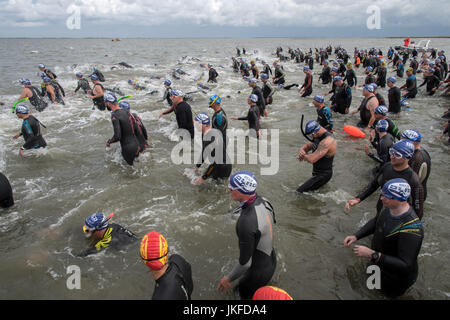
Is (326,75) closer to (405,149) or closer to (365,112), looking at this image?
(365,112)

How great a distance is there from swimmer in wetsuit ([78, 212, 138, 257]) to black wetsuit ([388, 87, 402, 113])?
1001 cm

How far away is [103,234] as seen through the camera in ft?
12.7

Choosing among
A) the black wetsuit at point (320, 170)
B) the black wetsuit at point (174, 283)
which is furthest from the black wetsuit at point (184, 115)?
the black wetsuit at point (174, 283)

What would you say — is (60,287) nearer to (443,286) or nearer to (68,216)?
(68,216)

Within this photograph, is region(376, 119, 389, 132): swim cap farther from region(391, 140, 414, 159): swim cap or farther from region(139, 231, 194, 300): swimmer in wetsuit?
region(139, 231, 194, 300): swimmer in wetsuit

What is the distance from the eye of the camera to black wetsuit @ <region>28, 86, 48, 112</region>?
10823 mm

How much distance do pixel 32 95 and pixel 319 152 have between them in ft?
38.0

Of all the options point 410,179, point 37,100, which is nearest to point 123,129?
point 410,179

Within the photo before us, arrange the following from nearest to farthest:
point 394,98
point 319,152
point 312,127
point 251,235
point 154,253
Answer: point 154,253 → point 251,235 → point 312,127 → point 319,152 → point 394,98

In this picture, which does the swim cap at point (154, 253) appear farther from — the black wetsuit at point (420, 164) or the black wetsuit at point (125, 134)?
the black wetsuit at point (125, 134)

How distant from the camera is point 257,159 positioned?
738 centimetres

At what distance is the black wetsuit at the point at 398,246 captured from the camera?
2.48m

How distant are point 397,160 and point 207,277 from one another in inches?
114
